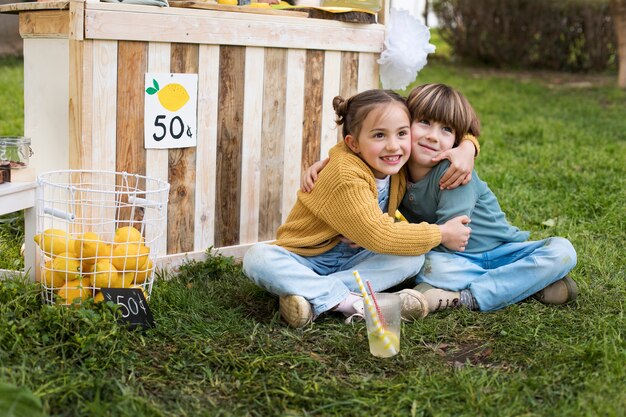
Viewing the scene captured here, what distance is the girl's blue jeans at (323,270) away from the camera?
112 inches

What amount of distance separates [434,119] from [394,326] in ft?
2.89

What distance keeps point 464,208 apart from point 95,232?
1310 mm

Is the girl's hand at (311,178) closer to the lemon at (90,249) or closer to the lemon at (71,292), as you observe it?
the lemon at (90,249)

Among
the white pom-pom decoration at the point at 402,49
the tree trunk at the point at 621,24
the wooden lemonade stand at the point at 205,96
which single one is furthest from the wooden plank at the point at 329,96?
the tree trunk at the point at 621,24

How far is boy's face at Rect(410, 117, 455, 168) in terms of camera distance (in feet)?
10.2

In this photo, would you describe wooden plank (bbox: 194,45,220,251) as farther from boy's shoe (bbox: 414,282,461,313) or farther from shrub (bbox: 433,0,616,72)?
shrub (bbox: 433,0,616,72)

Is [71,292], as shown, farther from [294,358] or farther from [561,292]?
[561,292]

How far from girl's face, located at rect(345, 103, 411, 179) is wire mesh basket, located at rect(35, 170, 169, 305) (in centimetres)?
71

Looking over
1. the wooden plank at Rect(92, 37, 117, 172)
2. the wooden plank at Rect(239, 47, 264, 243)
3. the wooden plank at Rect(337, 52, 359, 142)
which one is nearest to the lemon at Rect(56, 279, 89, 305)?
the wooden plank at Rect(92, 37, 117, 172)

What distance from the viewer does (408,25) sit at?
3799 mm

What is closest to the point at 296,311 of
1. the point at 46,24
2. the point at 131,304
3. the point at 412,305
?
the point at 412,305

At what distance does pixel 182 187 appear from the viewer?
327cm

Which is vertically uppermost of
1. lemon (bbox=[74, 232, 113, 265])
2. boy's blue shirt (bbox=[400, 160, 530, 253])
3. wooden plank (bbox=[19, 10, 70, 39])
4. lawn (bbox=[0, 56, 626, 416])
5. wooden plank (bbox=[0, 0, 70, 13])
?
wooden plank (bbox=[0, 0, 70, 13])

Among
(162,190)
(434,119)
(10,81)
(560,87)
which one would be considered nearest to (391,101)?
(434,119)
